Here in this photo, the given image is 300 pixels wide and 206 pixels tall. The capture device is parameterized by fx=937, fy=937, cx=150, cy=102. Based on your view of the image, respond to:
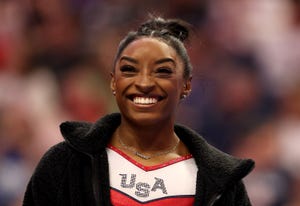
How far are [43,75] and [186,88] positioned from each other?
3494 mm

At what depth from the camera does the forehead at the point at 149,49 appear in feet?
10.7

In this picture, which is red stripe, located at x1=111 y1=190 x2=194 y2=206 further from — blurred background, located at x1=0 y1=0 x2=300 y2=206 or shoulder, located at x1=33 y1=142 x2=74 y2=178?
blurred background, located at x1=0 y1=0 x2=300 y2=206

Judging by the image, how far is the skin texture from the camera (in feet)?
10.6

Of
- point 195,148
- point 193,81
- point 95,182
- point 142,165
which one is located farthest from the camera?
point 193,81

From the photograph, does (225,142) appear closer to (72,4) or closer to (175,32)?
(72,4)

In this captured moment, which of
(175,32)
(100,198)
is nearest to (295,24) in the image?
(175,32)

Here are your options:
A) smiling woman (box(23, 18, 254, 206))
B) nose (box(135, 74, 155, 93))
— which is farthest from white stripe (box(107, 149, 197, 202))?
nose (box(135, 74, 155, 93))

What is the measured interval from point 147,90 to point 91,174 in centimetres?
35

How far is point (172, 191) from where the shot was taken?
10.7ft

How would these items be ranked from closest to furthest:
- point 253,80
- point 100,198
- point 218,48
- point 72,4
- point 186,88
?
point 100,198 → point 186,88 → point 253,80 → point 218,48 → point 72,4

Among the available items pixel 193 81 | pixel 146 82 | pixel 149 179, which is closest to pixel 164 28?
pixel 146 82

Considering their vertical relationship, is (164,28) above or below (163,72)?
above

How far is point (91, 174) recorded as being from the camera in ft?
10.6

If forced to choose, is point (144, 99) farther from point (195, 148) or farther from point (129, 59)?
point (195, 148)
